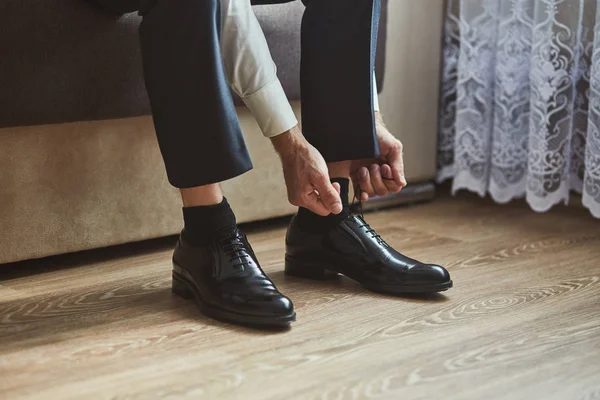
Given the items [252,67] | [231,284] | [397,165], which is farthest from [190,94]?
[397,165]

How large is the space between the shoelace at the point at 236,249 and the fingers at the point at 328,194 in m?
0.13

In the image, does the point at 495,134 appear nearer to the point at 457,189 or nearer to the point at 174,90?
the point at 457,189

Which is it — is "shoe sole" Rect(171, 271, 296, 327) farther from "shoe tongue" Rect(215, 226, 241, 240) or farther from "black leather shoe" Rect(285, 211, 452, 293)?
"black leather shoe" Rect(285, 211, 452, 293)

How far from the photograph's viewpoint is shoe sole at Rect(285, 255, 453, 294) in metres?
1.13

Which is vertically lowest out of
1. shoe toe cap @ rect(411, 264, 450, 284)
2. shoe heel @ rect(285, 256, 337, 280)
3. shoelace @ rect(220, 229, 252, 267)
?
shoe heel @ rect(285, 256, 337, 280)

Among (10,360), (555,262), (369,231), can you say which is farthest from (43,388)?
(555,262)

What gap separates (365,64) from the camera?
117 cm

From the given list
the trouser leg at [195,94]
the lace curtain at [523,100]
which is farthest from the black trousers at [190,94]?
the lace curtain at [523,100]

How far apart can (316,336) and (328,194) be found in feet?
0.63

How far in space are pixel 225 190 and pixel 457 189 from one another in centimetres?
67

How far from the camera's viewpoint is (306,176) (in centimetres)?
107

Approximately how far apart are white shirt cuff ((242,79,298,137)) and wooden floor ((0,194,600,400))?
25 centimetres

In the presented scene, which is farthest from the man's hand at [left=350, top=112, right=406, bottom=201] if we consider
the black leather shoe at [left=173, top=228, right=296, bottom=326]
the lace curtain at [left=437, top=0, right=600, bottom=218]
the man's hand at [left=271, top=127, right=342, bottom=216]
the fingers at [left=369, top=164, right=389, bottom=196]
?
the lace curtain at [left=437, top=0, right=600, bottom=218]

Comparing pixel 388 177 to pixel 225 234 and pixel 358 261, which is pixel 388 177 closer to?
pixel 358 261
